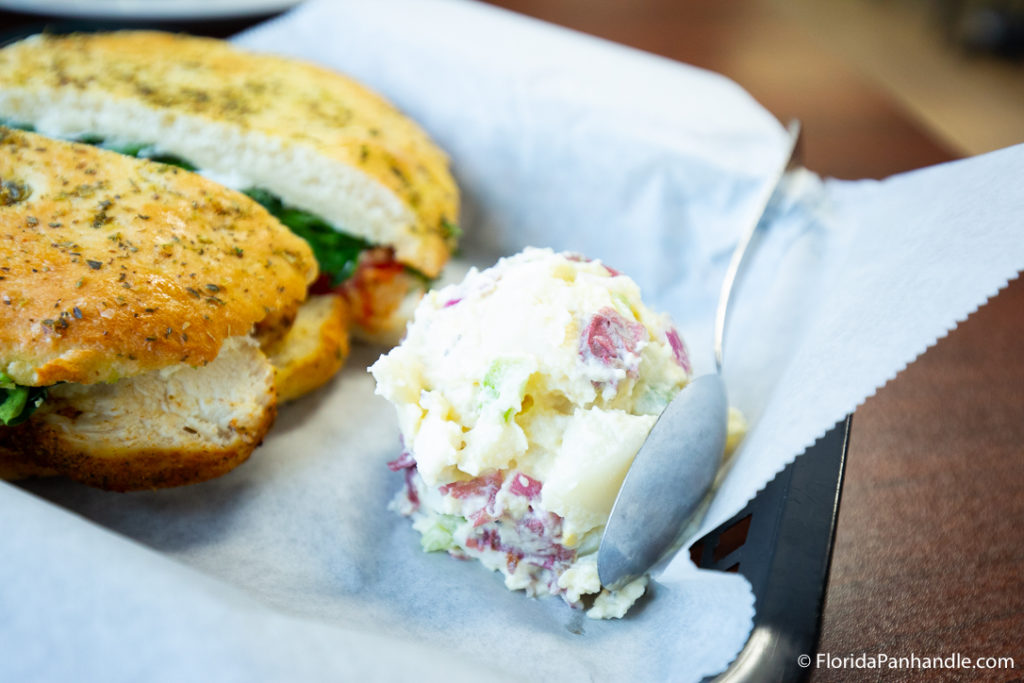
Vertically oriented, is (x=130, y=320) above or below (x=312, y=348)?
above

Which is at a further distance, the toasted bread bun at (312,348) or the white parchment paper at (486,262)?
the toasted bread bun at (312,348)

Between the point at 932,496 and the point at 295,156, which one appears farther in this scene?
the point at 295,156

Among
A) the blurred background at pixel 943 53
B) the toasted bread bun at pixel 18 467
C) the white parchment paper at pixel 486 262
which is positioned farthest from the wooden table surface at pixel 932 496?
the blurred background at pixel 943 53

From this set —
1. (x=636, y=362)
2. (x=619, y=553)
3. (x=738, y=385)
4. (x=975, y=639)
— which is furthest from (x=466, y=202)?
(x=975, y=639)

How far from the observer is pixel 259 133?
202cm

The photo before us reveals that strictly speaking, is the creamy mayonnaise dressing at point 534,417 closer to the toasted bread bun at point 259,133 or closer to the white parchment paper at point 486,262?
the white parchment paper at point 486,262

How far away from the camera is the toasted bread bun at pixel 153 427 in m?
1.45

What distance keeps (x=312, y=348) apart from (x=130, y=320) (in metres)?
0.52

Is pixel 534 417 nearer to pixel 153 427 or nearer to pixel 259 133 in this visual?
pixel 153 427

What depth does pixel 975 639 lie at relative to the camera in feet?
4.26

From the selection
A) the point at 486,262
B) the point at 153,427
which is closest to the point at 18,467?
the point at 153,427

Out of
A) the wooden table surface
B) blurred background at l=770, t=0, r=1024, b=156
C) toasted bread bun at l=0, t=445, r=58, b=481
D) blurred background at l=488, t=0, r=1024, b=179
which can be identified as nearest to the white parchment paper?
toasted bread bun at l=0, t=445, r=58, b=481

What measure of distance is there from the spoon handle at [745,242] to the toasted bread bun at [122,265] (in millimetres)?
936

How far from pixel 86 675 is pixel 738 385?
140cm
